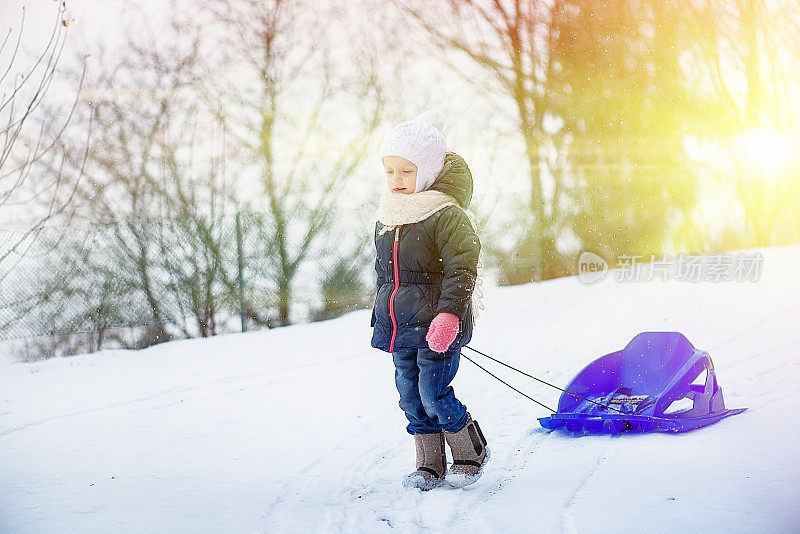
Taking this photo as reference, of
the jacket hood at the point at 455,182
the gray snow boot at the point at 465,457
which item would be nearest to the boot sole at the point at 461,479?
the gray snow boot at the point at 465,457

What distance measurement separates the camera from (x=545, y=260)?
6617 millimetres

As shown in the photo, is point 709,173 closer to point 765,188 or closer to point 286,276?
point 765,188

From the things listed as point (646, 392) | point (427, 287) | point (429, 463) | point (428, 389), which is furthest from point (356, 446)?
point (646, 392)

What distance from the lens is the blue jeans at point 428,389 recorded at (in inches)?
70.8

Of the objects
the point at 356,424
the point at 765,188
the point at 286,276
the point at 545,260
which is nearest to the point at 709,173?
the point at 765,188

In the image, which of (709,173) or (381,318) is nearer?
(381,318)

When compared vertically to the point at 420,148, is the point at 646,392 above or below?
below

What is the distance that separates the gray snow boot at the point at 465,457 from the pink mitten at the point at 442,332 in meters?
0.30

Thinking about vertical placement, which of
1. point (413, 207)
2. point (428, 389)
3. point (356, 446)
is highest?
point (413, 207)

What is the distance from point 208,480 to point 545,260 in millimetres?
4955

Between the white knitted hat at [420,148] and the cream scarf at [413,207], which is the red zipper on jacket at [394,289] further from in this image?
the white knitted hat at [420,148]

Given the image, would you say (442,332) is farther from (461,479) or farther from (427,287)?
(461,479)

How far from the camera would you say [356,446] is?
2.39 m

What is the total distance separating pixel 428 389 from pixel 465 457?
225 mm
